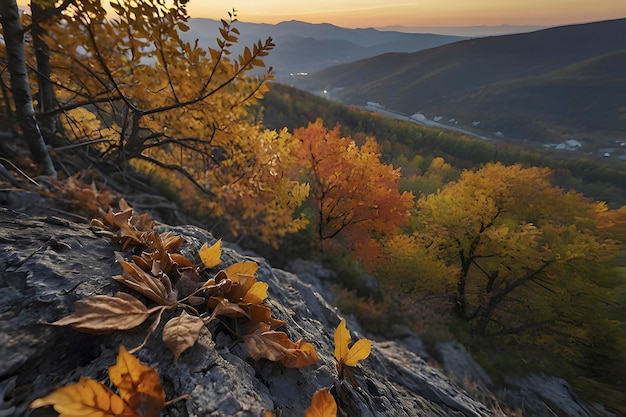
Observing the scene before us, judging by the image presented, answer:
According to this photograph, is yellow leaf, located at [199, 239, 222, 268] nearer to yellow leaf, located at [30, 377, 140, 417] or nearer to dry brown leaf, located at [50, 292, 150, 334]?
dry brown leaf, located at [50, 292, 150, 334]

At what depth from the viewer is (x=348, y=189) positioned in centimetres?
1688

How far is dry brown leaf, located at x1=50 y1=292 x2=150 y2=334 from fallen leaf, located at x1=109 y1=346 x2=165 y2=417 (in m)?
0.26

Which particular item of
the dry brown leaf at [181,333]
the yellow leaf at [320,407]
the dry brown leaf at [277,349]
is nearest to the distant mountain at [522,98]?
the dry brown leaf at [277,349]

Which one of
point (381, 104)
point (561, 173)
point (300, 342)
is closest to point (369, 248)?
point (300, 342)

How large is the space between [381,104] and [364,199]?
159586 millimetres

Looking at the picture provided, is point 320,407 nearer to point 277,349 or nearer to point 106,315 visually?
point 277,349

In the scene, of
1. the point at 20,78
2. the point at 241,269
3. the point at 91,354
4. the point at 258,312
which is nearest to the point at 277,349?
the point at 258,312

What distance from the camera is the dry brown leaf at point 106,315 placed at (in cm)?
109

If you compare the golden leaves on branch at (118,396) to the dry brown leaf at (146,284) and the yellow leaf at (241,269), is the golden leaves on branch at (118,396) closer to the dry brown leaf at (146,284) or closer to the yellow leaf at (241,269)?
the dry brown leaf at (146,284)

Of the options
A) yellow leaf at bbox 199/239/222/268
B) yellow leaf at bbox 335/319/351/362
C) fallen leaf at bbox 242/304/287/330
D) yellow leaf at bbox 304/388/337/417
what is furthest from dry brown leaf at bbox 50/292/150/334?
yellow leaf at bbox 335/319/351/362

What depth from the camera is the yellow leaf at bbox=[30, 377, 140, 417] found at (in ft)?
2.65

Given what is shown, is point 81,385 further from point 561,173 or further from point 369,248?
point 561,173

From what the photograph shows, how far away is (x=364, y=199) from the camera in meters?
17.1

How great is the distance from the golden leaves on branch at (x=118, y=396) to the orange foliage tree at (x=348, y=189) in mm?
15782
